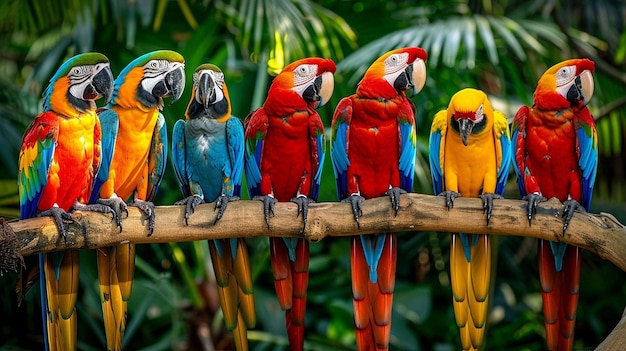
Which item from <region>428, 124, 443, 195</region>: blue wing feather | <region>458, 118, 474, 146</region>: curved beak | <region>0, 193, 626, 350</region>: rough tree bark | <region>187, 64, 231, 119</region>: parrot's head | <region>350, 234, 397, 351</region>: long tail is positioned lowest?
<region>350, 234, 397, 351</region>: long tail

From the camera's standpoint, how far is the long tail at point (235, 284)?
9.73 feet

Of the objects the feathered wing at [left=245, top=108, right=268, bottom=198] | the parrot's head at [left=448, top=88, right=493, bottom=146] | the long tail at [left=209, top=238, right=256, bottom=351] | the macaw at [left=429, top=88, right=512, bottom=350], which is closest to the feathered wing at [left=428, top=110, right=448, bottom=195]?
the macaw at [left=429, top=88, right=512, bottom=350]

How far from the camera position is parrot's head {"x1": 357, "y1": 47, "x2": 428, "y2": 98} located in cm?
293

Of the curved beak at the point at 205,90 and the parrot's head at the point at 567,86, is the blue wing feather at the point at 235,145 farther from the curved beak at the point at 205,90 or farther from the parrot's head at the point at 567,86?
the parrot's head at the point at 567,86

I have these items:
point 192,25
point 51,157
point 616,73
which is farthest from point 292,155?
point 616,73

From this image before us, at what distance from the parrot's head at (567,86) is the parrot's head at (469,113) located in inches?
8.4

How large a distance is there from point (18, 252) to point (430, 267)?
3.46 metres

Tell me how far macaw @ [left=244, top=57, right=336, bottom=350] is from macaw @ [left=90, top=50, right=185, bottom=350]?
1.14 feet

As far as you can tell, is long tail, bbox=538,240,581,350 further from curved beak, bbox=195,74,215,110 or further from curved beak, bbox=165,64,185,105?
curved beak, bbox=165,64,185,105

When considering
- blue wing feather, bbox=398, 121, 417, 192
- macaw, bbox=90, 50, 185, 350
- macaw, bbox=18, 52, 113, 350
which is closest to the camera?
macaw, bbox=18, 52, 113, 350

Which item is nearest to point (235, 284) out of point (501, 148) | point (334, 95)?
point (501, 148)

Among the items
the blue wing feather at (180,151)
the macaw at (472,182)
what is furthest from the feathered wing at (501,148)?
the blue wing feather at (180,151)

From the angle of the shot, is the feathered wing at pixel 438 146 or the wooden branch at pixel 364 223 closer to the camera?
the wooden branch at pixel 364 223

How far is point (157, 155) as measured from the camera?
2.99 metres
